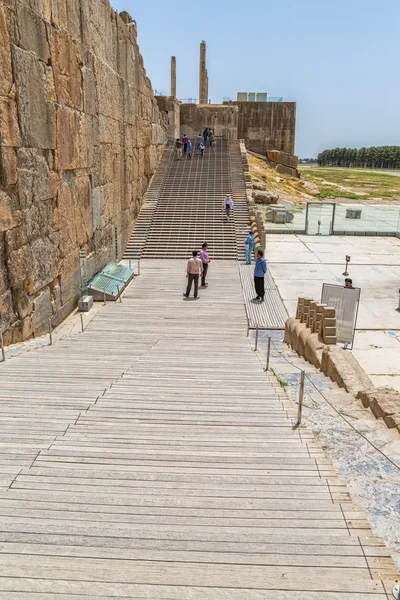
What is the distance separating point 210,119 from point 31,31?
26560 mm

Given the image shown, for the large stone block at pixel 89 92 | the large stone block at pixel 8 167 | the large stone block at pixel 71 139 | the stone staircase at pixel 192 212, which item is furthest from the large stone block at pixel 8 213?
the stone staircase at pixel 192 212

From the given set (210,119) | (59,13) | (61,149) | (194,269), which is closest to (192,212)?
(194,269)

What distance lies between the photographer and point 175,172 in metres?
25.3

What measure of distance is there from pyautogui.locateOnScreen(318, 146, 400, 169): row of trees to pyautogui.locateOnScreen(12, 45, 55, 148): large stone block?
11302 cm

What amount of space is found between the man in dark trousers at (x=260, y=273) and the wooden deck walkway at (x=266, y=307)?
235mm

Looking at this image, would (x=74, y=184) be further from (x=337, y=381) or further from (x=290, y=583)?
(x=290, y=583)

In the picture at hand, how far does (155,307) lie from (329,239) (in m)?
13.7

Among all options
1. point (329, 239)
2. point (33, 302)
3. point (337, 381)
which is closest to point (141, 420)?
point (337, 381)

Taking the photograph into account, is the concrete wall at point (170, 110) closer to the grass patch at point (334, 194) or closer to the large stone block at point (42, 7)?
the grass patch at point (334, 194)

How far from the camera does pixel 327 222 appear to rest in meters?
25.8

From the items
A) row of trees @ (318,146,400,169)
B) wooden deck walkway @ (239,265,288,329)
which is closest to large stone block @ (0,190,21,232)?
wooden deck walkway @ (239,265,288,329)

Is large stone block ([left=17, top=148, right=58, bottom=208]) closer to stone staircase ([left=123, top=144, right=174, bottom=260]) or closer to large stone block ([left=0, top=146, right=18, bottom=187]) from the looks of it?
large stone block ([left=0, top=146, right=18, bottom=187])

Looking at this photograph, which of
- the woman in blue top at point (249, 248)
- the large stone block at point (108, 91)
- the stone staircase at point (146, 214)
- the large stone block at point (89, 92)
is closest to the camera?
the large stone block at point (89, 92)

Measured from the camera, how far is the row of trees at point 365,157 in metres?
111
